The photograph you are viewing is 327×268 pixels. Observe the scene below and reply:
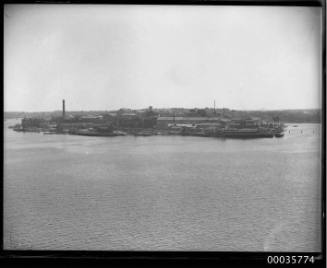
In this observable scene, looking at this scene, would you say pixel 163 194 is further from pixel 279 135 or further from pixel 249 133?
pixel 279 135

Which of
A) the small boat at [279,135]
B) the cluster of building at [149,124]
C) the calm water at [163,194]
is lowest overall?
the calm water at [163,194]

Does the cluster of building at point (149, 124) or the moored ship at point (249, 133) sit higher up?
the cluster of building at point (149, 124)

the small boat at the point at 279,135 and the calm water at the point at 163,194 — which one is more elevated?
the small boat at the point at 279,135

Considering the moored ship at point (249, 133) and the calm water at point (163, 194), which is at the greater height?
the moored ship at point (249, 133)

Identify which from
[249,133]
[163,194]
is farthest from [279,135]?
[163,194]

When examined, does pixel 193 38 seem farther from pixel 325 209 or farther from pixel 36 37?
pixel 325 209
